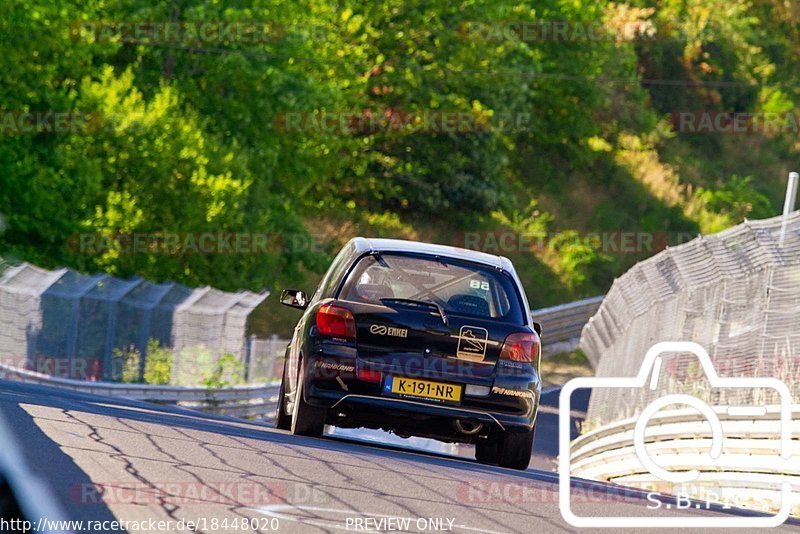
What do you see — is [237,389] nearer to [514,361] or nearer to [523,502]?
[514,361]

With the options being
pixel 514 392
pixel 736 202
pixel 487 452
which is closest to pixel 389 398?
pixel 514 392

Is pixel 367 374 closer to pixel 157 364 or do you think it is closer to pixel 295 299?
pixel 295 299

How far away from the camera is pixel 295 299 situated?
13.7 metres

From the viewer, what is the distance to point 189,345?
2634 centimetres

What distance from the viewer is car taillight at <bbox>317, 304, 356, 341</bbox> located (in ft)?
39.0

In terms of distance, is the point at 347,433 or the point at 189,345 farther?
the point at 189,345

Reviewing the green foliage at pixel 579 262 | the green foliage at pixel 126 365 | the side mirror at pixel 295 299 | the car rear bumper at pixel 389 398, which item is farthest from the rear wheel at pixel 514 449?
the green foliage at pixel 579 262

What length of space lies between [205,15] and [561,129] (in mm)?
23284

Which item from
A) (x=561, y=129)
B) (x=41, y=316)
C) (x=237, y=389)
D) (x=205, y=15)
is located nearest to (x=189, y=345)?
(x=237, y=389)

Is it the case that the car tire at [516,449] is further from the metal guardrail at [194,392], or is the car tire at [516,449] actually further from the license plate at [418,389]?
the metal guardrail at [194,392]

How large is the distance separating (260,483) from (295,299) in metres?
4.85

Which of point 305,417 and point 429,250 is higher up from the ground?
point 429,250

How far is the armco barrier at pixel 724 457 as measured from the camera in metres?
12.6

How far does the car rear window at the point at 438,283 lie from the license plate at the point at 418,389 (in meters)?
0.65
